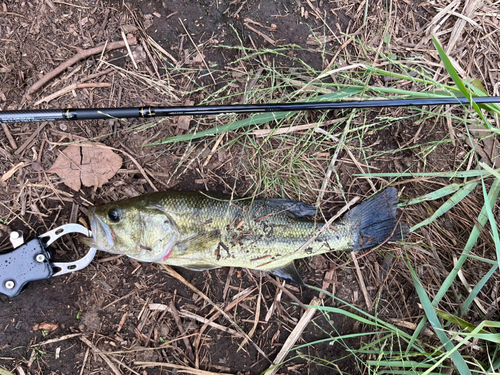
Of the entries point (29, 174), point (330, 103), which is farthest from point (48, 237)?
point (330, 103)

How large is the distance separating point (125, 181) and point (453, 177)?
10.7 feet

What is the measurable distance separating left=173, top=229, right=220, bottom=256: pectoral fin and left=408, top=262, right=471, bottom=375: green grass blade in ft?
6.08

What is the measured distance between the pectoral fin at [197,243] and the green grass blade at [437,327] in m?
1.85

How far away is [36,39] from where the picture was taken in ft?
10.2

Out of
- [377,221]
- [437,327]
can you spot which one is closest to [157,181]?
[377,221]

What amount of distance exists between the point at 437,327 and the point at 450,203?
114 cm

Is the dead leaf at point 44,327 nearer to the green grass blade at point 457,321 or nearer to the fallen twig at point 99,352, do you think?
the fallen twig at point 99,352

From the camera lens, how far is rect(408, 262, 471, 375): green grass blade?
102 inches

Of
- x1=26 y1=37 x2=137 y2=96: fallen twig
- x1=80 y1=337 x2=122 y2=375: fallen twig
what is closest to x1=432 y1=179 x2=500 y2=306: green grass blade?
x1=80 y1=337 x2=122 y2=375: fallen twig

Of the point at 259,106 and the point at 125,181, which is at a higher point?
the point at 259,106

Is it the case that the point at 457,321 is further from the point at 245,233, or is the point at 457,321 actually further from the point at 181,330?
the point at 181,330

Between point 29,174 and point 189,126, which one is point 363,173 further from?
point 29,174

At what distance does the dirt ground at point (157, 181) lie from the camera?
304cm

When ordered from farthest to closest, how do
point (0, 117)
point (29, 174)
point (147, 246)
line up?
point (29, 174) < point (147, 246) < point (0, 117)
